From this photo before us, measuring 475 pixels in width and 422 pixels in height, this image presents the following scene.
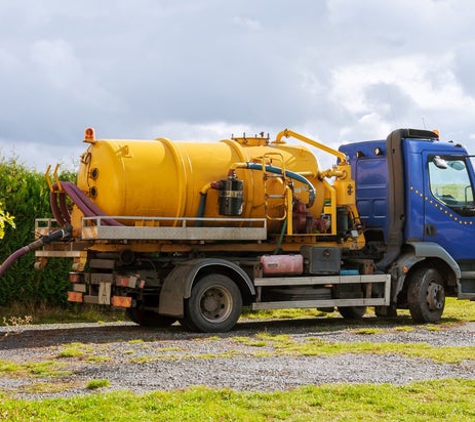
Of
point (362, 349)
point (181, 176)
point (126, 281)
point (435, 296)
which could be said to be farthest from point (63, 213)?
point (435, 296)

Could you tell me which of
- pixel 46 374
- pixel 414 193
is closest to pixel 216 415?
pixel 46 374

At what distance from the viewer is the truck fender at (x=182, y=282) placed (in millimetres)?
14219

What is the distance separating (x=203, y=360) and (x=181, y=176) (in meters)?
4.58

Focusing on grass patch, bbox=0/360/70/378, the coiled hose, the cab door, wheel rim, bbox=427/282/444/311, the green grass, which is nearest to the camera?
the green grass

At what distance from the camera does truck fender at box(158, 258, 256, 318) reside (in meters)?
14.2

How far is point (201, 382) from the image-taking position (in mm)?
9219

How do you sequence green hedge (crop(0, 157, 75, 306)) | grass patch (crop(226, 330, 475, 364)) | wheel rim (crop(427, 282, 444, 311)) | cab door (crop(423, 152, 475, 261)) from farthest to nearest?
1. green hedge (crop(0, 157, 75, 306))
2. cab door (crop(423, 152, 475, 261))
3. wheel rim (crop(427, 282, 444, 311))
4. grass patch (crop(226, 330, 475, 364))

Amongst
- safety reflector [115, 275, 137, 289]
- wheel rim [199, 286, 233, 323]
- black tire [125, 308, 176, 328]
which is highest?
safety reflector [115, 275, 137, 289]

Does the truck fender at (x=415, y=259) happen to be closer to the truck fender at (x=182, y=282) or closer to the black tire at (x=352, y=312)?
the black tire at (x=352, y=312)

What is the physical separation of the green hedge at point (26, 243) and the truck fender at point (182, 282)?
3.76 m

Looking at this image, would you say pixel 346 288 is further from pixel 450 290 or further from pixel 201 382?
pixel 201 382

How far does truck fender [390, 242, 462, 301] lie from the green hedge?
617 cm

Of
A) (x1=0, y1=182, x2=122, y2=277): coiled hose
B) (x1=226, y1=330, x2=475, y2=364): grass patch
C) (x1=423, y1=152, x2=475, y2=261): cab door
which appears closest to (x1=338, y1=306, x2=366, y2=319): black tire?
(x1=423, y1=152, x2=475, y2=261): cab door

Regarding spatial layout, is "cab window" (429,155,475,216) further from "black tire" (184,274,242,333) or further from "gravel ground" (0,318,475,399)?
"black tire" (184,274,242,333)
